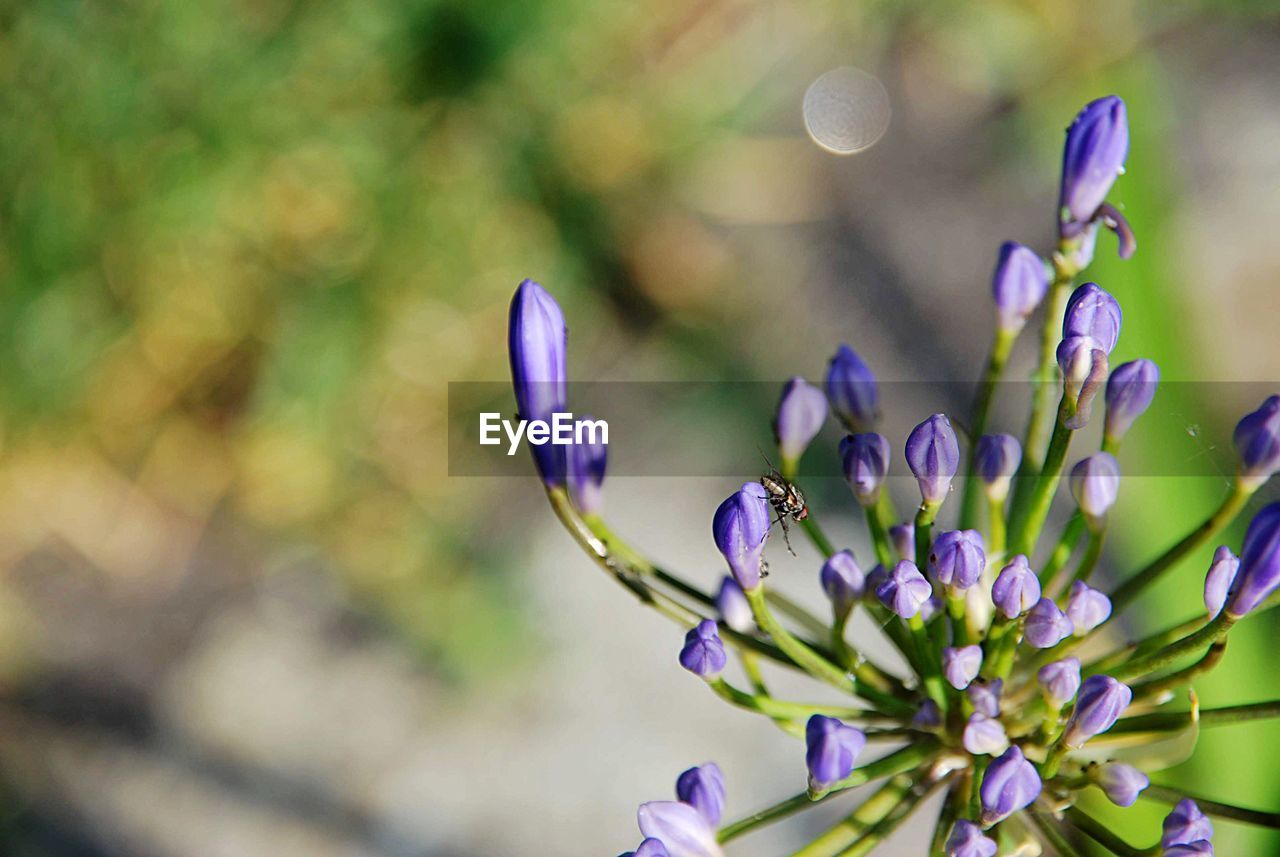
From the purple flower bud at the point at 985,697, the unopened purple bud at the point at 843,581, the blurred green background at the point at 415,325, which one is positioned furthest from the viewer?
the blurred green background at the point at 415,325

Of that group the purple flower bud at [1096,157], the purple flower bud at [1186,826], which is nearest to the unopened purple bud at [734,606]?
the purple flower bud at [1186,826]

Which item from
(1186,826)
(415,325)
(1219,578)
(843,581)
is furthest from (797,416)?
(415,325)

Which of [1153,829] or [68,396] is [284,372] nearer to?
[68,396]

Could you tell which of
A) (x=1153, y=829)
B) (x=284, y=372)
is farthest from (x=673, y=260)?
(x=1153, y=829)

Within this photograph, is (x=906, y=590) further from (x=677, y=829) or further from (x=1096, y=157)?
(x=1096, y=157)

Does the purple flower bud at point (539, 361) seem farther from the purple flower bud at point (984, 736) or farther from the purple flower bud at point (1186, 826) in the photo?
the purple flower bud at point (1186, 826)

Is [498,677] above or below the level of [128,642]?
below
